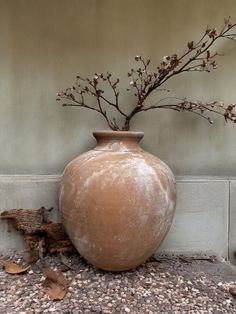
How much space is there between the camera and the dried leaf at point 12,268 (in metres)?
1.99

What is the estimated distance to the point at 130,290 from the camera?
5.93 ft

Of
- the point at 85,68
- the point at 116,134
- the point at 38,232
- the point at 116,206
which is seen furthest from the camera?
the point at 85,68

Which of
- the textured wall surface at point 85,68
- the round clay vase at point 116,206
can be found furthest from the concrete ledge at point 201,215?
the round clay vase at point 116,206

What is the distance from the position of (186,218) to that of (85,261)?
2.67 feet

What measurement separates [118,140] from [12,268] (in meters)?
1.06

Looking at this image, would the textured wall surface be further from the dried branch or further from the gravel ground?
the gravel ground

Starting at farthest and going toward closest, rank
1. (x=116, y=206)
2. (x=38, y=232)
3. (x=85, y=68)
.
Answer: (x=85, y=68) → (x=38, y=232) → (x=116, y=206)

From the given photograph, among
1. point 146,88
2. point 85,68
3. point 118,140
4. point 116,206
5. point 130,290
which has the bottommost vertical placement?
point 130,290

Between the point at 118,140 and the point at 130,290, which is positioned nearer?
the point at 130,290

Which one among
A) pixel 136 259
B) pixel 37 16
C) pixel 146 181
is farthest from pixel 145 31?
pixel 136 259

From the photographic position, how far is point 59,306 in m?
1.62

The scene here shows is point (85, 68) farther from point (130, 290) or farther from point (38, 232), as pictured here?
point (130, 290)

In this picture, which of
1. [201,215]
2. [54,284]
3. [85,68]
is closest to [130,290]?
[54,284]

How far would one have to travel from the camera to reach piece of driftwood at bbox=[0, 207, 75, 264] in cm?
216
